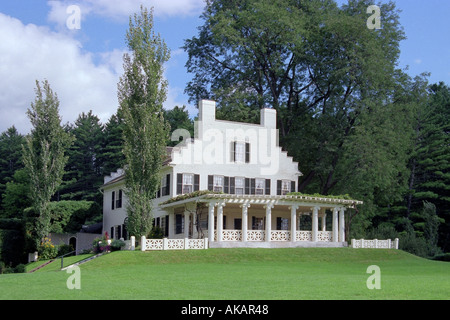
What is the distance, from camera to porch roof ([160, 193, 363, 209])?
117 feet

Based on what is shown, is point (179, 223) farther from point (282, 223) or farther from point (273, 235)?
point (282, 223)

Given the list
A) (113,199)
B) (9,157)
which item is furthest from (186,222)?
(9,157)

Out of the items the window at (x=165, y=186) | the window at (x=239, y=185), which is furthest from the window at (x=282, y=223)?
the window at (x=165, y=186)

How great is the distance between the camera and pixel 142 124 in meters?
37.1

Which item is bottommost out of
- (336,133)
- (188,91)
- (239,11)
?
(336,133)

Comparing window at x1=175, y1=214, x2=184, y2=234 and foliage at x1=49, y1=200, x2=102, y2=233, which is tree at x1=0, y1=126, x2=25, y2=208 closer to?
foliage at x1=49, y1=200, x2=102, y2=233

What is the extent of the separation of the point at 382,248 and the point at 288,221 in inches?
269

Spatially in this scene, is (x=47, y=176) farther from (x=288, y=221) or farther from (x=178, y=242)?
(x=288, y=221)

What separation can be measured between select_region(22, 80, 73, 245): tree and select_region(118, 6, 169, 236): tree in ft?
27.4

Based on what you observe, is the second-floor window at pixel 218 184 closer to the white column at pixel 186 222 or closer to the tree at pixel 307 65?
the white column at pixel 186 222

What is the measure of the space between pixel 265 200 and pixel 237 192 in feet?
16.6

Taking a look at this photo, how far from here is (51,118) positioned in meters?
44.2
